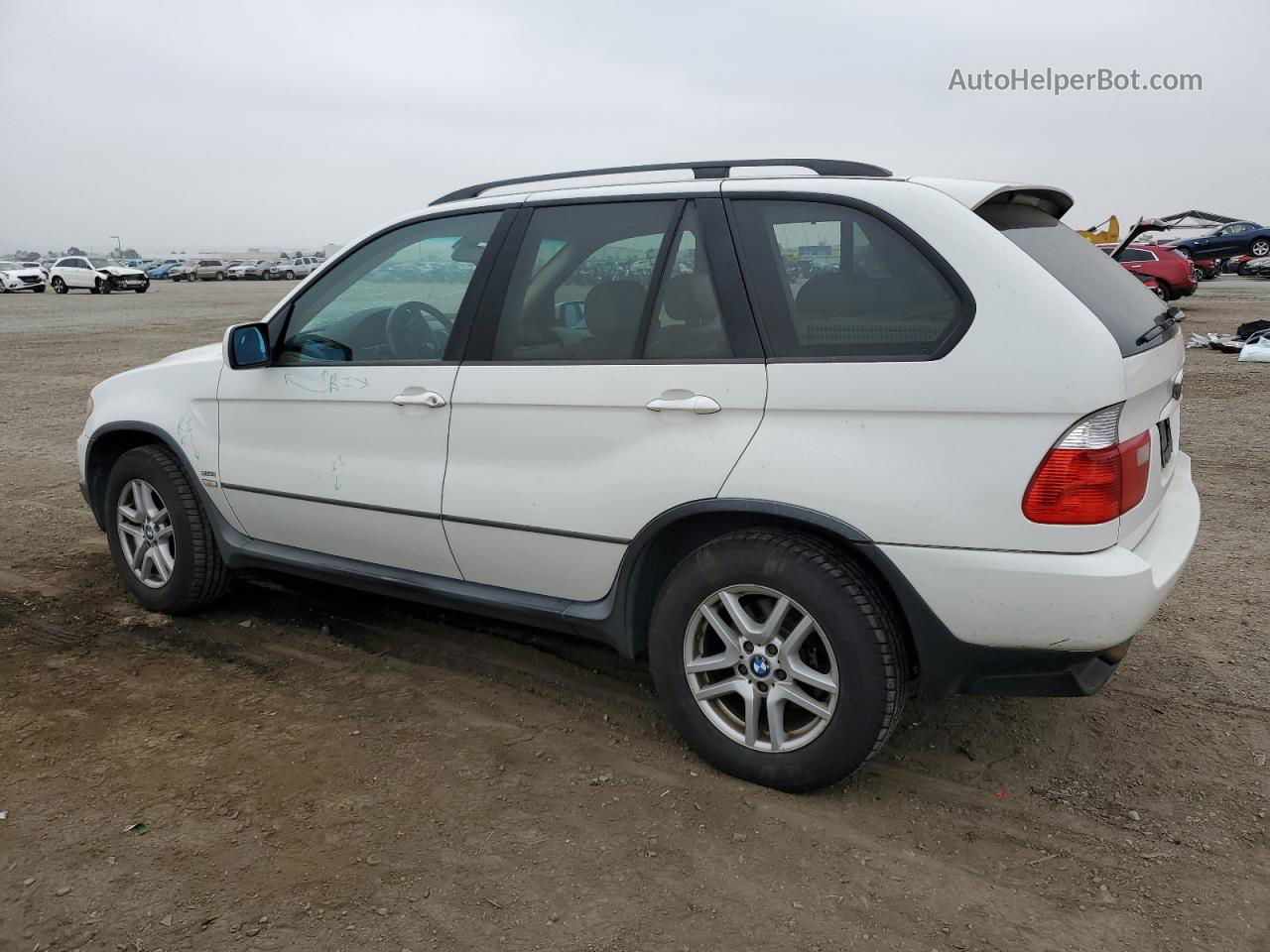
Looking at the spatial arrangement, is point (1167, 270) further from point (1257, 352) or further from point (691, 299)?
point (691, 299)

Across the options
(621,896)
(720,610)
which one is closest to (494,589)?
(720,610)

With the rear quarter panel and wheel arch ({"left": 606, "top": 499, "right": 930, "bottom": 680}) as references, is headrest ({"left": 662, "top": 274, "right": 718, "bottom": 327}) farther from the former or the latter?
wheel arch ({"left": 606, "top": 499, "right": 930, "bottom": 680})

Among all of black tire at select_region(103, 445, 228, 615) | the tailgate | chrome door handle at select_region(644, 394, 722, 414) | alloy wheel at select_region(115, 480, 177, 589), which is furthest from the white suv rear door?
alloy wheel at select_region(115, 480, 177, 589)

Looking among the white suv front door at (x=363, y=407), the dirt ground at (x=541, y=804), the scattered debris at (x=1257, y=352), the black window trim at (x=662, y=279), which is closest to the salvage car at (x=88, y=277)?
the scattered debris at (x=1257, y=352)

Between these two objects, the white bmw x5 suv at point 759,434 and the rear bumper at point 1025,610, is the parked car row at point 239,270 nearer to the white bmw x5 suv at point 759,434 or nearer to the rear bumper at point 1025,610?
the white bmw x5 suv at point 759,434

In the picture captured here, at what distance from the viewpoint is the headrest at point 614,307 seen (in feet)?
10.8

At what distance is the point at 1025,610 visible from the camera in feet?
8.91

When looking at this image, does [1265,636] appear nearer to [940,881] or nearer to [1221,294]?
[940,881]

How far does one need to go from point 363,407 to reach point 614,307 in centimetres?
107

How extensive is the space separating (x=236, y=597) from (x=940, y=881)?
350cm

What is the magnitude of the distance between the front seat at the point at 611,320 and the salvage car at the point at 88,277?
44.0 meters

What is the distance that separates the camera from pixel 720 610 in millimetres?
3156

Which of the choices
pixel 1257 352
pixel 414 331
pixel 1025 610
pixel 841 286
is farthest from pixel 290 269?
pixel 1025 610

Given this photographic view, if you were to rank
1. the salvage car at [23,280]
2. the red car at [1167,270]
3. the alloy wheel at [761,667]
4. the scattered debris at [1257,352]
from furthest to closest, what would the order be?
1. the salvage car at [23,280]
2. the red car at [1167,270]
3. the scattered debris at [1257,352]
4. the alloy wheel at [761,667]
